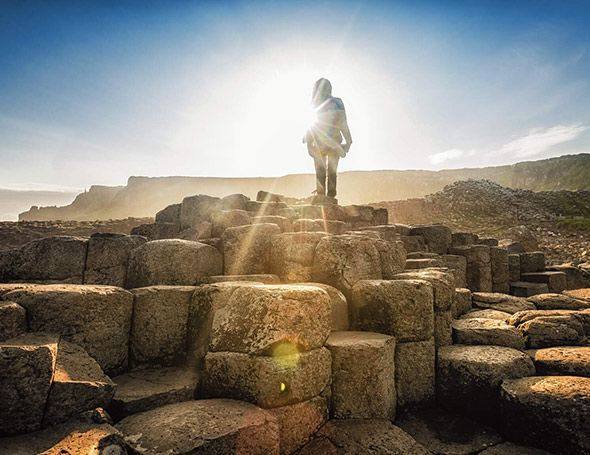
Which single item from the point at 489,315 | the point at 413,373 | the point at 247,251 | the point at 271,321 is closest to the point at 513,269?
the point at 489,315

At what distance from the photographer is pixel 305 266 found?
4.45 meters

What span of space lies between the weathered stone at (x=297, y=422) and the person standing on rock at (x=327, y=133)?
8.82 metres

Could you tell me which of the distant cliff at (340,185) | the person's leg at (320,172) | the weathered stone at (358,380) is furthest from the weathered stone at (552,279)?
the distant cliff at (340,185)

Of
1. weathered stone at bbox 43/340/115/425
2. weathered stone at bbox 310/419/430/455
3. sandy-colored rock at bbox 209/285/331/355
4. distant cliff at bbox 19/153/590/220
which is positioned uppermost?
distant cliff at bbox 19/153/590/220

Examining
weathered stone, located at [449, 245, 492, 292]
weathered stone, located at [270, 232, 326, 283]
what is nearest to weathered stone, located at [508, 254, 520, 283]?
weathered stone, located at [449, 245, 492, 292]

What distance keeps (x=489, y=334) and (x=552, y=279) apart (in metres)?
7.22

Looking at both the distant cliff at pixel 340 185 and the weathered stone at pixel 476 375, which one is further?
the distant cliff at pixel 340 185

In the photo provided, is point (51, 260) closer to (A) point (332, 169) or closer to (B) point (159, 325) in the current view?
(B) point (159, 325)

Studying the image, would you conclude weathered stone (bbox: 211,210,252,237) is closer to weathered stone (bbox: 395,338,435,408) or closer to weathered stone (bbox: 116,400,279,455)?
weathered stone (bbox: 395,338,435,408)

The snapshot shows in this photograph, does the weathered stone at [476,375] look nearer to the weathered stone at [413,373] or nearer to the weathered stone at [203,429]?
the weathered stone at [413,373]

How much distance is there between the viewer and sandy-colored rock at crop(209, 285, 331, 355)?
280 centimetres

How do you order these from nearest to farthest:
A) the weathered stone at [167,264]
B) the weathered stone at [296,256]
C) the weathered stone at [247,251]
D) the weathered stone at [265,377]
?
the weathered stone at [265,377] → the weathered stone at [167,264] → the weathered stone at [296,256] → the weathered stone at [247,251]

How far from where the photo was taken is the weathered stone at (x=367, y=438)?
2.80 meters

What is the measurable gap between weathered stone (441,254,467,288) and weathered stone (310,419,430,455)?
599 centimetres
